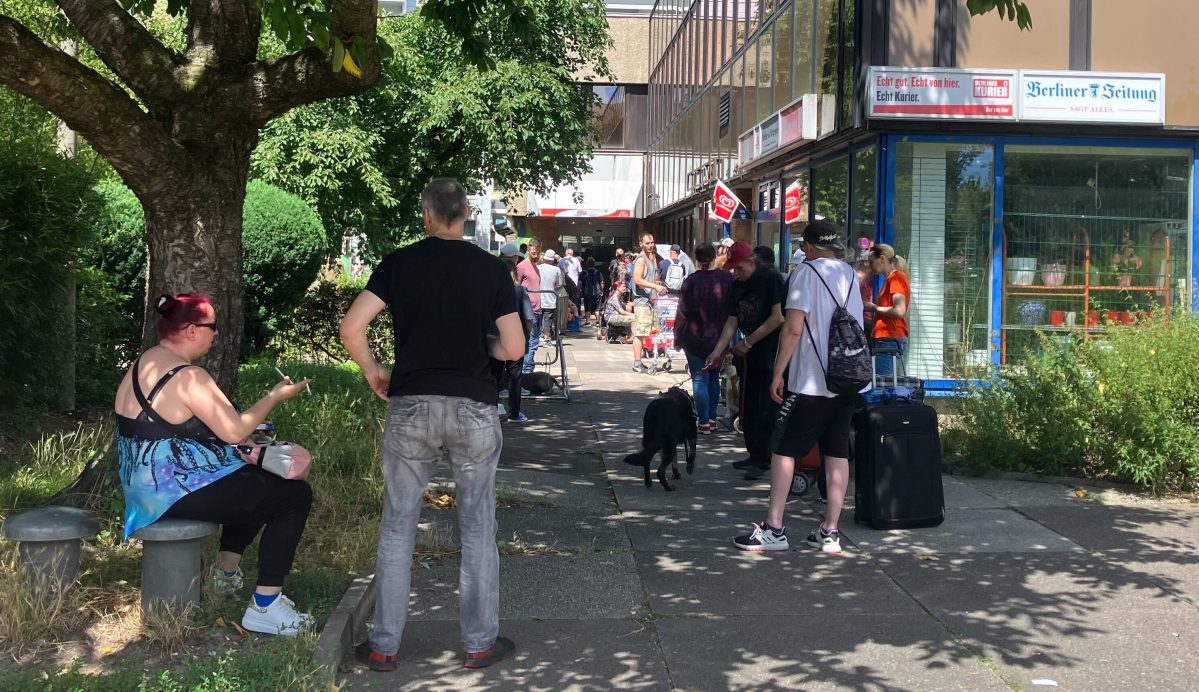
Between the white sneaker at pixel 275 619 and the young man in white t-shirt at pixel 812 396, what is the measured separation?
8.94ft

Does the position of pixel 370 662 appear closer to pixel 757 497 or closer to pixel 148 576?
pixel 148 576

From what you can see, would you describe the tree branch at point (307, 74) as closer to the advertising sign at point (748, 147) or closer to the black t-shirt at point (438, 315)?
the black t-shirt at point (438, 315)

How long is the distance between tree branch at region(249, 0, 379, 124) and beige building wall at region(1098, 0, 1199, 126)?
10.0 metres

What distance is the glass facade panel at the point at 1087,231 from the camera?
1350 cm

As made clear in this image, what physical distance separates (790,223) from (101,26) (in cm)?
1274

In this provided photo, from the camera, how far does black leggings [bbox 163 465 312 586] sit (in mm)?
4676

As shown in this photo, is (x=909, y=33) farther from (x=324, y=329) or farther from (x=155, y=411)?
(x=155, y=411)

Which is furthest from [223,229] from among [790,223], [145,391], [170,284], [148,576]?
[790,223]

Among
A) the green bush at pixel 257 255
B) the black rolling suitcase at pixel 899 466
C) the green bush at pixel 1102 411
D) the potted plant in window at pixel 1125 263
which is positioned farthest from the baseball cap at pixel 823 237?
the potted plant in window at pixel 1125 263

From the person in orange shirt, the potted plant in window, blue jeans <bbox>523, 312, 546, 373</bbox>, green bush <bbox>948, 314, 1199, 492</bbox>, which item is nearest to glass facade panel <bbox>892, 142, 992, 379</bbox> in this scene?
the potted plant in window

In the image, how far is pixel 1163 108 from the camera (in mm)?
13141

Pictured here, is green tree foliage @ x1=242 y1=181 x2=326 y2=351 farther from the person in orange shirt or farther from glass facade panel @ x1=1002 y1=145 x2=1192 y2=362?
glass facade panel @ x1=1002 y1=145 x2=1192 y2=362

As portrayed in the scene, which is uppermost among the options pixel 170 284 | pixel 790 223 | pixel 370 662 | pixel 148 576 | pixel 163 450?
pixel 790 223

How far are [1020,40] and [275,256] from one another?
8.40 metres
